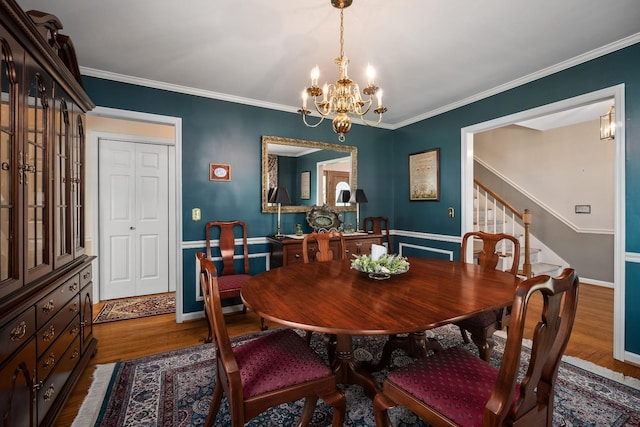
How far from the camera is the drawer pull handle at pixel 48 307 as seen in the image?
1489mm

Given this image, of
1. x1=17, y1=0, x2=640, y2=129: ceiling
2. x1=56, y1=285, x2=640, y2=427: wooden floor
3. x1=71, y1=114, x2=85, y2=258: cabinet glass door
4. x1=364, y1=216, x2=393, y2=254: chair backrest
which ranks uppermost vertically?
x1=17, y1=0, x2=640, y2=129: ceiling

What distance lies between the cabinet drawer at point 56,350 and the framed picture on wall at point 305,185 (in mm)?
2488

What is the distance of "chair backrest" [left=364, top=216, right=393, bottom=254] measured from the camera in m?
4.29

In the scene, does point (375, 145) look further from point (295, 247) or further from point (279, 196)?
point (295, 247)

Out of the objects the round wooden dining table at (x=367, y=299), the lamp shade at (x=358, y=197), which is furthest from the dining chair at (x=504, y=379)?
the lamp shade at (x=358, y=197)

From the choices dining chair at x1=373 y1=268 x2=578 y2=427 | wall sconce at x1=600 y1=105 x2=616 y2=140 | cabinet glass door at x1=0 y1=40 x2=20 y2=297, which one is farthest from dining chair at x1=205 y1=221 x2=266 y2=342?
wall sconce at x1=600 y1=105 x2=616 y2=140

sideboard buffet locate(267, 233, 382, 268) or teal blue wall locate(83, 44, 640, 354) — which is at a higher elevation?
teal blue wall locate(83, 44, 640, 354)

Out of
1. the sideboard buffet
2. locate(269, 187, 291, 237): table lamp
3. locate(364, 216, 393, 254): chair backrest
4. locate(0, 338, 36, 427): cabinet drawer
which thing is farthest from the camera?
locate(364, 216, 393, 254): chair backrest

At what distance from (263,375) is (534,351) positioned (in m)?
1.02

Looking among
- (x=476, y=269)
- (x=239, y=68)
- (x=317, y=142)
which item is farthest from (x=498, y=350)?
(x=239, y=68)

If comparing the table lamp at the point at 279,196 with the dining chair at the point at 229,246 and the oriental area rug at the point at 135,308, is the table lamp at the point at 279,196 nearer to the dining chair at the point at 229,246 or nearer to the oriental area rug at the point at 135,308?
the dining chair at the point at 229,246

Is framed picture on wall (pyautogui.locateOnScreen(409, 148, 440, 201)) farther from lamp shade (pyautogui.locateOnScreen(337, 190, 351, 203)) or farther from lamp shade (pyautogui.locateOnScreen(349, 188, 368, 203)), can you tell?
lamp shade (pyautogui.locateOnScreen(337, 190, 351, 203))

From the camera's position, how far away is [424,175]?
4078 mm

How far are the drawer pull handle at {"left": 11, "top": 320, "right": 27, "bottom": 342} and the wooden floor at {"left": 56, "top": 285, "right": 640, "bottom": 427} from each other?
81 centimetres
